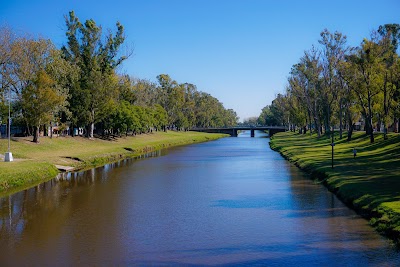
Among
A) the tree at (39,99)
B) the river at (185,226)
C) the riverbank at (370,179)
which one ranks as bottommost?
the river at (185,226)

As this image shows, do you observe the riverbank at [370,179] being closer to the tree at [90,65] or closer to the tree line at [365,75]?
the tree line at [365,75]

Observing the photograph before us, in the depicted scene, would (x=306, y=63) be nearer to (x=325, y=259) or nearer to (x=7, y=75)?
(x=7, y=75)

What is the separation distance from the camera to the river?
1569 cm

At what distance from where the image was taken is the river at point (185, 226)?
15.7 m

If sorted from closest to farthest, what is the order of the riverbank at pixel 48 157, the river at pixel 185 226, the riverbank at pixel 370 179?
1. the river at pixel 185 226
2. the riverbank at pixel 370 179
3. the riverbank at pixel 48 157

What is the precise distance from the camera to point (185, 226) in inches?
795

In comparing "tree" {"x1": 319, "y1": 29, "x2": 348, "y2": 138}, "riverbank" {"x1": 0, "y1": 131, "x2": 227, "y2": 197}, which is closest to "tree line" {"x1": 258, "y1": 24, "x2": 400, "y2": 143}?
"tree" {"x1": 319, "y1": 29, "x2": 348, "y2": 138}

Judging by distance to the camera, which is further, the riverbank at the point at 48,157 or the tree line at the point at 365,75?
the tree line at the point at 365,75

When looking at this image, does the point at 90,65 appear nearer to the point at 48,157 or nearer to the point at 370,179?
the point at 48,157

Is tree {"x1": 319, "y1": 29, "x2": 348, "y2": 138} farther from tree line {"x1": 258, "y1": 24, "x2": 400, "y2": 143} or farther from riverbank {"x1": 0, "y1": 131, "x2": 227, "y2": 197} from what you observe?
riverbank {"x1": 0, "y1": 131, "x2": 227, "y2": 197}

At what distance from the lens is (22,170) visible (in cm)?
3353

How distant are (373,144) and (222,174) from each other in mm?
19242

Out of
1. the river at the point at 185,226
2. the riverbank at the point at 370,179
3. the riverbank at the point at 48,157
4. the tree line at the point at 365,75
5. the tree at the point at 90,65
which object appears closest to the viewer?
the river at the point at 185,226

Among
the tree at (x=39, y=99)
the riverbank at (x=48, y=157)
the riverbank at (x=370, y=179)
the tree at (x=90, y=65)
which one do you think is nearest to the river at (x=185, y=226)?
the riverbank at (x=370, y=179)
